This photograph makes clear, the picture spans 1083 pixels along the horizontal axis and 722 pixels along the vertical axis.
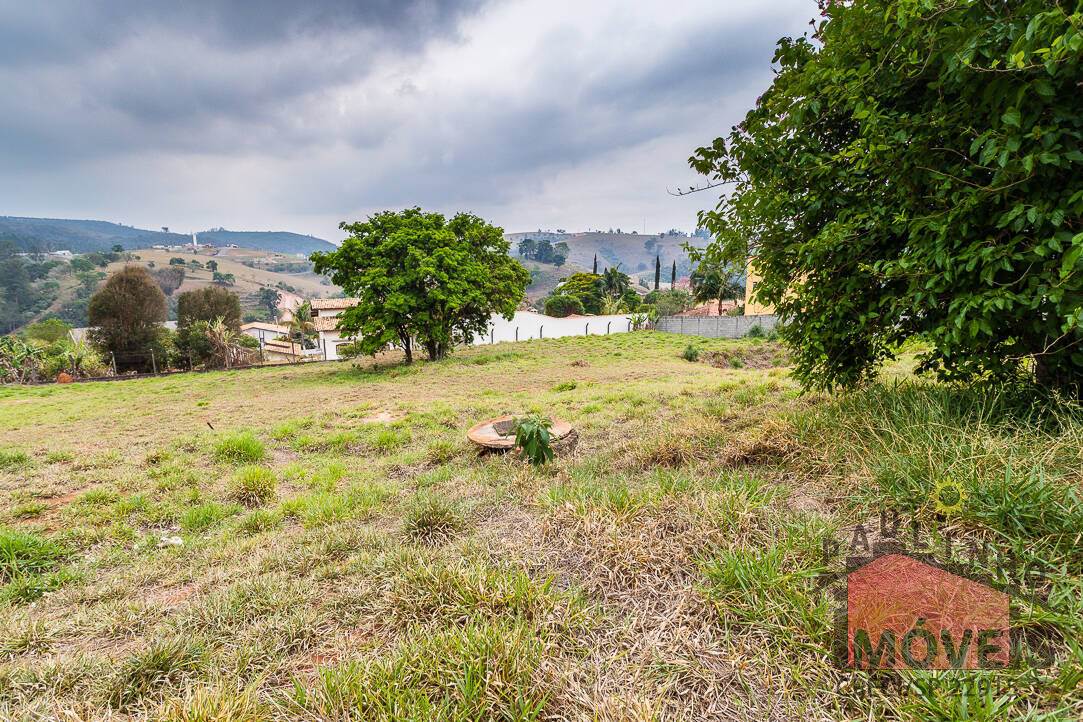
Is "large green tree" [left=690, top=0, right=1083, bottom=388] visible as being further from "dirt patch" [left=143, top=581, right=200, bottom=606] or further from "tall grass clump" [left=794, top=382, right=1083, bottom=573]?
"dirt patch" [left=143, top=581, right=200, bottom=606]

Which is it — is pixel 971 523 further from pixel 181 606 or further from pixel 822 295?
pixel 181 606

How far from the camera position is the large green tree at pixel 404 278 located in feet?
55.6

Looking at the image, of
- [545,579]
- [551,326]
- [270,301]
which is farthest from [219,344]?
[270,301]

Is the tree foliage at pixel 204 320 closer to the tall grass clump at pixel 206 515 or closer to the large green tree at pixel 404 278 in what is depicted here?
the large green tree at pixel 404 278

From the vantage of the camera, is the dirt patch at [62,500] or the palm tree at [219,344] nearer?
the dirt patch at [62,500]

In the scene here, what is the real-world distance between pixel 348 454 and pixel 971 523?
6361mm

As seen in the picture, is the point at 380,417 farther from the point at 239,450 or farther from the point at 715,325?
the point at 715,325

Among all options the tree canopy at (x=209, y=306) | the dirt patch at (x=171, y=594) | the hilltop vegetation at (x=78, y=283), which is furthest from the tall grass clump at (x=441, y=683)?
the hilltop vegetation at (x=78, y=283)

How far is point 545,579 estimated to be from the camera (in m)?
2.10

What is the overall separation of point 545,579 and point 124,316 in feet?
128

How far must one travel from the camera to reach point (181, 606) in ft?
7.23

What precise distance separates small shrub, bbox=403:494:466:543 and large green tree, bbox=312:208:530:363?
48.5 feet

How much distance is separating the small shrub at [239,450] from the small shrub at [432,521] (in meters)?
4.03

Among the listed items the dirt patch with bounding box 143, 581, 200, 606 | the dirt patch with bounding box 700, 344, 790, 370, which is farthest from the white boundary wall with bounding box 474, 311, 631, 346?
the dirt patch with bounding box 143, 581, 200, 606
